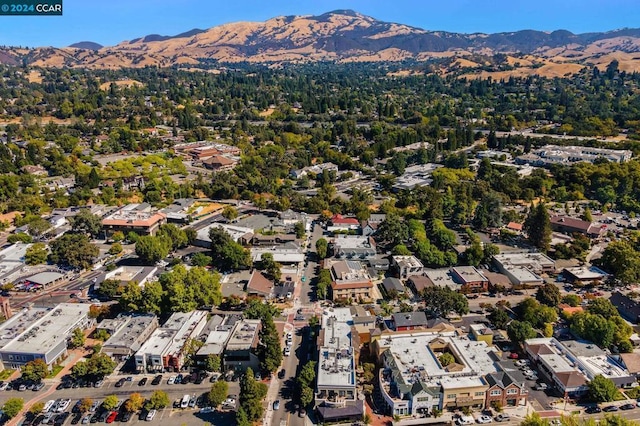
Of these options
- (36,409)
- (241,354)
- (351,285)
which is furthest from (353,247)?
(36,409)

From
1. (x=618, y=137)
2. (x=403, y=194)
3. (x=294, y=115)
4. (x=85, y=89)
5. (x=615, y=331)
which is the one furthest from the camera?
(x=85, y=89)

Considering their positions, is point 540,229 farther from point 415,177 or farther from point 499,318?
point 415,177

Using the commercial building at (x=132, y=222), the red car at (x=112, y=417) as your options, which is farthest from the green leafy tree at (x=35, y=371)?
the commercial building at (x=132, y=222)

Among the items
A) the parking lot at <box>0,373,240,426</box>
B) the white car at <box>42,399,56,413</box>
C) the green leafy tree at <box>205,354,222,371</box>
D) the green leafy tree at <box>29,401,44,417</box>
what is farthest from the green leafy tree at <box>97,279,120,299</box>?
the green leafy tree at <box>205,354,222,371</box>

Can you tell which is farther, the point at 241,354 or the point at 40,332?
the point at 40,332

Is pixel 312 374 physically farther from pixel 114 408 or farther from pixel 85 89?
pixel 85 89

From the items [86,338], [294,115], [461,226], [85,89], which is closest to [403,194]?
[461,226]

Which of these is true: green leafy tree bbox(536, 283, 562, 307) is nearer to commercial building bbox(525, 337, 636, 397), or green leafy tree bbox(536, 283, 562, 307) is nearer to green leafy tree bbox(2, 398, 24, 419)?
commercial building bbox(525, 337, 636, 397)
